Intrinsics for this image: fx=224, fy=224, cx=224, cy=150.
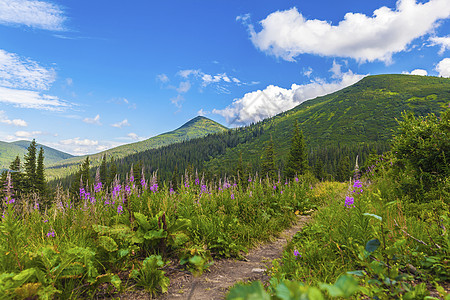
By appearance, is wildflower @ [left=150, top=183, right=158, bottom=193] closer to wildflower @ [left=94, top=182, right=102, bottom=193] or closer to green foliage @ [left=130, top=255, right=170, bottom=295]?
wildflower @ [left=94, top=182, right=102, bottom=193]

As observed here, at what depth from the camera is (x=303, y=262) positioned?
13.2 ft

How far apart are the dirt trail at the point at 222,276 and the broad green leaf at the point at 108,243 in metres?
1.13

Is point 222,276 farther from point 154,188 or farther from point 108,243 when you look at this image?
point 154,188

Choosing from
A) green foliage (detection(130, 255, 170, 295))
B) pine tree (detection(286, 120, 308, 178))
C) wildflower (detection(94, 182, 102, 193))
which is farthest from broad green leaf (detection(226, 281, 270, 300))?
pine tree (detection(286, 120, 308, 178))

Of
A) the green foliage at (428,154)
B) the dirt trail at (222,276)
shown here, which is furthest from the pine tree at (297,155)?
the dirt trail at (222,276)

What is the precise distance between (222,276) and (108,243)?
2.29 m

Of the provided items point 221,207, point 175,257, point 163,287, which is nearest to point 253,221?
point 221,207

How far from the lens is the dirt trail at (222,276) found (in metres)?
3.77

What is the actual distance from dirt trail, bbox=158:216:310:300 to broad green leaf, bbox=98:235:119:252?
1132mm

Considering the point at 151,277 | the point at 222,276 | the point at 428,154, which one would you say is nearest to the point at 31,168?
the point at 151,277

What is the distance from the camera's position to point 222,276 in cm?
454

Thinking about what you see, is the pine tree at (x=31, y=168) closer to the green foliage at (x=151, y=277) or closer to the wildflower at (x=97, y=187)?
the wildflower at (x=97, y=187)

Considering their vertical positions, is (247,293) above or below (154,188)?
above

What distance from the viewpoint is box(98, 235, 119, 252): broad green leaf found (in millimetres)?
3699
